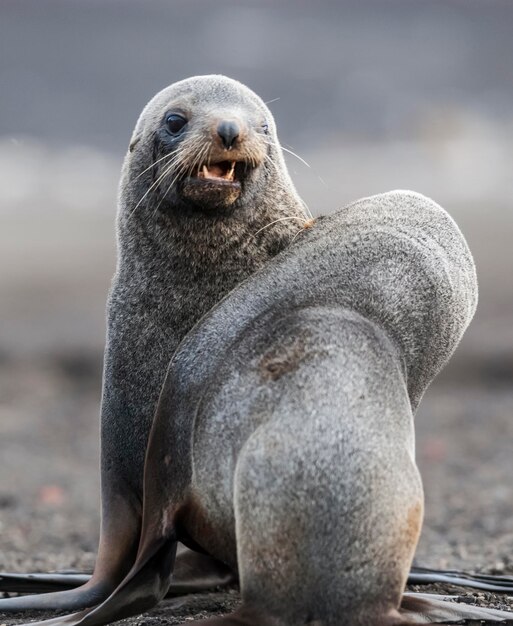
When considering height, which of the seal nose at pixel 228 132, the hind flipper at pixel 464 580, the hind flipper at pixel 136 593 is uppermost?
the seal nose at pixel 228 132

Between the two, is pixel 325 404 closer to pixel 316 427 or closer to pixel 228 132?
pixel 316 427

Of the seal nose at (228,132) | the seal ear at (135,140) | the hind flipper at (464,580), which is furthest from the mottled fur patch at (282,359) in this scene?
the hind flipper at (464,580)

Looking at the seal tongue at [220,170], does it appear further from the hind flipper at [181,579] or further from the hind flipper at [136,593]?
the hind flipper at [181,579]

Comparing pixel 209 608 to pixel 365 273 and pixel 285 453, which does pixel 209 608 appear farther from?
pixel 365 273

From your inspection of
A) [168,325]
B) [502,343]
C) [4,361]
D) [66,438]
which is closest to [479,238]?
[502,343]

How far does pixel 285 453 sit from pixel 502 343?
10925 mm

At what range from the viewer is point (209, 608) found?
5.56m

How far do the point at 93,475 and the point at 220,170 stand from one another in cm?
639

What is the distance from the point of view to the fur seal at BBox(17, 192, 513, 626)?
15.1 feet

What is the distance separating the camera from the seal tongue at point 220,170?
5449 mm

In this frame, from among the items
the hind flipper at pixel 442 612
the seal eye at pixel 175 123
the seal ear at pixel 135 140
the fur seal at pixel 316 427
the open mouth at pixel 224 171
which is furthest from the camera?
the seal ear at pixel 135 140

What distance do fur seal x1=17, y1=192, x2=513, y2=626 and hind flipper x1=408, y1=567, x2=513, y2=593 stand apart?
1093mm

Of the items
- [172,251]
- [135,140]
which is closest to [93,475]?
[135,140]

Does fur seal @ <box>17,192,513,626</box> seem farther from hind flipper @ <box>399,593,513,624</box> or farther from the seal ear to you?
the seal ear
